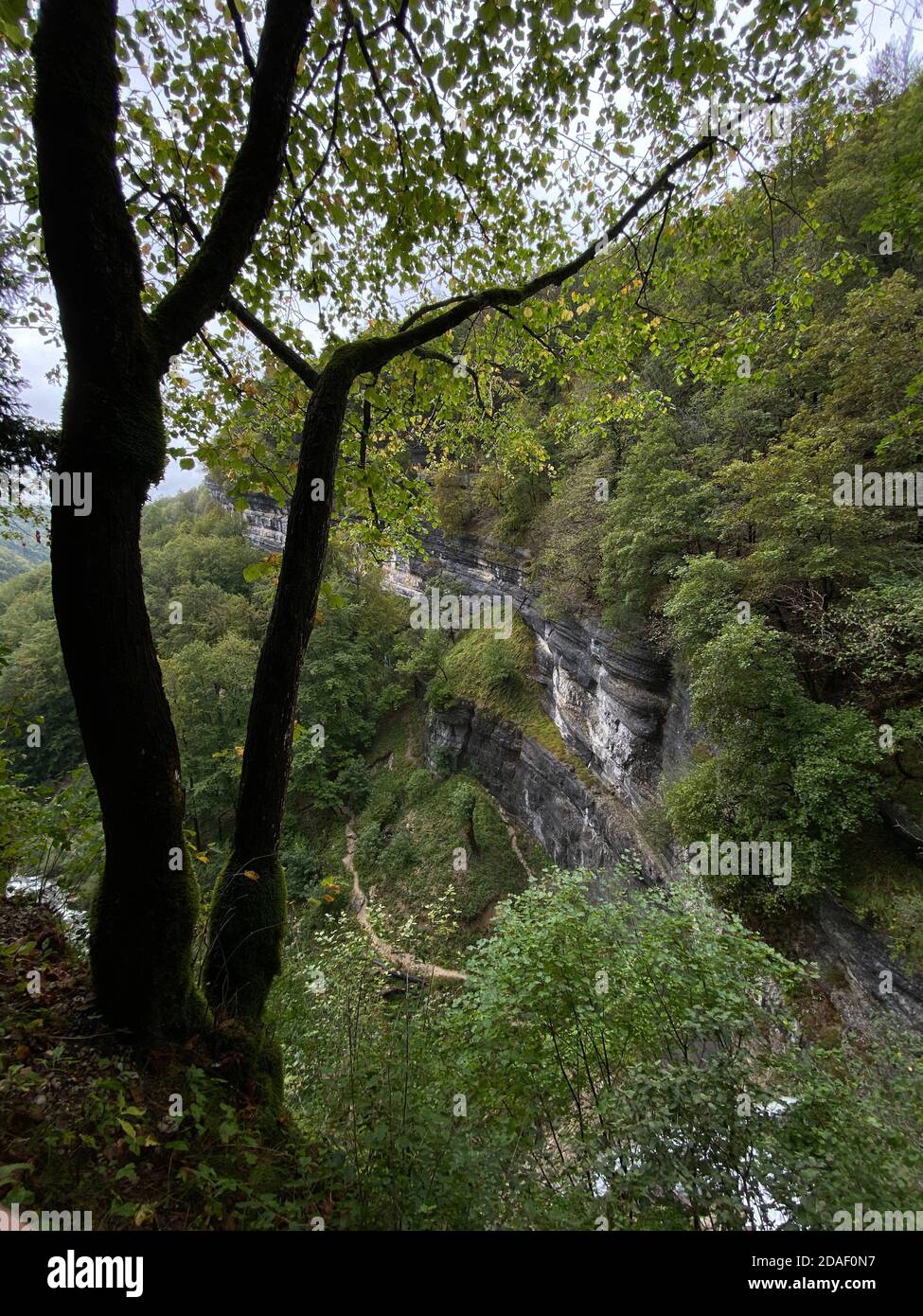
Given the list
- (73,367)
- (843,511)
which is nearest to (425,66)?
(73,367)

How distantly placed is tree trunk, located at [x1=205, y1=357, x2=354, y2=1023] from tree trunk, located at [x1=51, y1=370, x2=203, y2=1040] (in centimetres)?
32

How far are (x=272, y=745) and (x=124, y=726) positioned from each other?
85 cm

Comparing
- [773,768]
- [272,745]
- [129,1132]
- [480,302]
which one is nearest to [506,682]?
[773,768]

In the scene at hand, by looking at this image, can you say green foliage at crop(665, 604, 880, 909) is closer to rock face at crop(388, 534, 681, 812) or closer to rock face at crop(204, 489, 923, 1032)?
rock face at crop(204, 489, 923, 1032)

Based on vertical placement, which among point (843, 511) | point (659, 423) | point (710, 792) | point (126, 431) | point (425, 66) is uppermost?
point (659, 423)

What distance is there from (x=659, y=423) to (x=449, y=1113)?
37.3 ft

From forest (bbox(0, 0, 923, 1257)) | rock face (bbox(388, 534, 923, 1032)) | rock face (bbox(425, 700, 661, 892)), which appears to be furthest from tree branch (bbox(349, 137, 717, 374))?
rock face (bbox(425, 700, 661, 892))

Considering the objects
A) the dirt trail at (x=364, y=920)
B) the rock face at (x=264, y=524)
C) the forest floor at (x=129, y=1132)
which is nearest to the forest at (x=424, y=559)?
the forest floor at (x=129, y=1132)

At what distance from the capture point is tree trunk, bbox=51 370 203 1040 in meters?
1.93

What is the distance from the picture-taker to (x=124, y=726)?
215 centimetres

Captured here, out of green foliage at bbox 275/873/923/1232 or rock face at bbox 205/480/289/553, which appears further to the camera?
rock face at bbox 205/480/289/553

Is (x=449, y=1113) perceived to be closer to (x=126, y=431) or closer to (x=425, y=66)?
(x=126, y=431)

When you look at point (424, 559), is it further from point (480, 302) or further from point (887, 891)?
point (887, 891)

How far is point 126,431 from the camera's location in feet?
6.38
